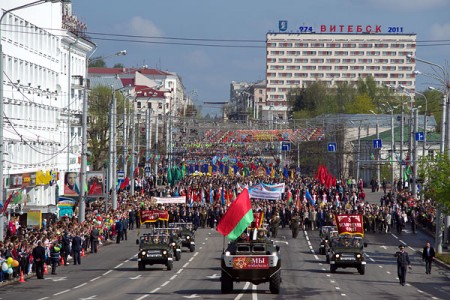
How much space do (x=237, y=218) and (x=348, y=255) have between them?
337 inches

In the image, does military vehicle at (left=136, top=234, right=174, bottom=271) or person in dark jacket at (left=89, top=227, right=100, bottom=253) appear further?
person in dark jacket at (left=89, top=227, right=100, bottom=253)

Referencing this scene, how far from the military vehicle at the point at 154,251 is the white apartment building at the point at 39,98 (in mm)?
14566

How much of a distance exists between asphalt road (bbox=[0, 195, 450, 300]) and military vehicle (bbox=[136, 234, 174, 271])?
0.41 meters

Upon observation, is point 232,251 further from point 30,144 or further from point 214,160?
point 214,160

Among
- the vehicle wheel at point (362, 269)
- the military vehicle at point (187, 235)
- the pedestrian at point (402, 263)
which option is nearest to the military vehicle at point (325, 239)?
the military vehicle at point (187, 235)

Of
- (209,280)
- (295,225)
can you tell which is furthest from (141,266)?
(295,225)

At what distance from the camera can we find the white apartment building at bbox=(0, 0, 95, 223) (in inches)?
2505

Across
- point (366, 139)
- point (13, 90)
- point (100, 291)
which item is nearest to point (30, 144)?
point (13, 90)

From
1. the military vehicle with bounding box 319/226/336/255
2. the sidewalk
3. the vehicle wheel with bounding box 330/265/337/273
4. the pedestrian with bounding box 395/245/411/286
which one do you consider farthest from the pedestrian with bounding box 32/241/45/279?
the sidewalk

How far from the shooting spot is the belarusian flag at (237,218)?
110ft

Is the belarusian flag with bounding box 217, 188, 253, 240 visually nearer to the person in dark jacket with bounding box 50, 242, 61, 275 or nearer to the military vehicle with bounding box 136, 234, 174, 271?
the military vehicle with bounding box 136, 234, 174, 271

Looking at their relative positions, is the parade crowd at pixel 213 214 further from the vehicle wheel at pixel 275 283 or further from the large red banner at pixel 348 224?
the vehicle wheel at pixel 275 283

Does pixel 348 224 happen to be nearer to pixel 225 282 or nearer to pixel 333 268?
pixel 333 268

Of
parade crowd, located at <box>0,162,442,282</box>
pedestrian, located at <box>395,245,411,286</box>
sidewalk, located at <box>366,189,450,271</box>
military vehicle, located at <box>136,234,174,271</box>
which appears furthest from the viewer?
sidewalk, located at <box>366,189,450,271</box>
